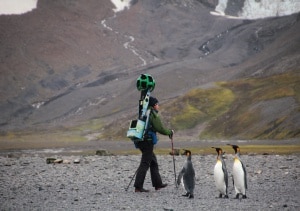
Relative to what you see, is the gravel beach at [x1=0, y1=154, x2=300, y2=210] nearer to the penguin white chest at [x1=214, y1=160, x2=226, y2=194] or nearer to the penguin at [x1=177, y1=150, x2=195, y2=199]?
the penguin at [x1=177, y1=150, x2=195, y2=199]

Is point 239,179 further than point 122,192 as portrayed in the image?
No

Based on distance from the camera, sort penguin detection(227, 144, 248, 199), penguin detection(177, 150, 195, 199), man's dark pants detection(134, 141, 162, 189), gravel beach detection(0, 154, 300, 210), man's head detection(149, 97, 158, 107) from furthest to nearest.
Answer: man's head detection(149, 97, 158, 107), man's dark pants detection(134, 141, 162, 189), penguin detection(177, 150, 195, 199), penguin detection(227, 144, 248, 199), gravel beach detection(0, 154, 300, 210)

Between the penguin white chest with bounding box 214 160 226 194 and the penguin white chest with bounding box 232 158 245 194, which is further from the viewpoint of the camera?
the penguin white chest with bounding box 214 160 226 194

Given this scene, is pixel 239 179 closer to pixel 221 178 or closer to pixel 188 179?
pixel 221 178

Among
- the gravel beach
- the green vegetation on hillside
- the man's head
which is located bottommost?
the gravel beach

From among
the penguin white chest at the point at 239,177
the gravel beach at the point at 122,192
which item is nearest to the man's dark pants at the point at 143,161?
the gravel beach at the point at 122,192

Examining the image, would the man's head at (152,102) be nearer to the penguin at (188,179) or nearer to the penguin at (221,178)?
the penguin at (188,179)

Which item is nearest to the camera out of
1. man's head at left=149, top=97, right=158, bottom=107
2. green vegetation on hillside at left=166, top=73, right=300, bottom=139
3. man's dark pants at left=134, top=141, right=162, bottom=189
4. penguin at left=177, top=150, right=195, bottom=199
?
penguin at left=177, top=150, right=195, bottom=199

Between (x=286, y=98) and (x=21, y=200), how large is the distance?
314ft

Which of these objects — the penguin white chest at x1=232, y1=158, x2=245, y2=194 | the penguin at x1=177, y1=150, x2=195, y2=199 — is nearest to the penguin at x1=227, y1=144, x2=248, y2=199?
the penguin white chest at x1=232, y1=158, x2=245, y2=194

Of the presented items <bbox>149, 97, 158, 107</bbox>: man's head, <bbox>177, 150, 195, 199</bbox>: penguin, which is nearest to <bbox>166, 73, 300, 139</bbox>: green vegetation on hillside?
<bbox>149, 97, 158, 107</bbox>: man's head

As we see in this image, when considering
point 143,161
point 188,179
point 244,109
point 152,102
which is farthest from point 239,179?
point 244,109

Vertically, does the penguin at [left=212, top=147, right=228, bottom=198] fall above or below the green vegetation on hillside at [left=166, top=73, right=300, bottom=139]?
below

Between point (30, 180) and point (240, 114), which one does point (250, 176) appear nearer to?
point (30, 180)
